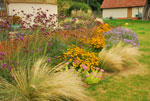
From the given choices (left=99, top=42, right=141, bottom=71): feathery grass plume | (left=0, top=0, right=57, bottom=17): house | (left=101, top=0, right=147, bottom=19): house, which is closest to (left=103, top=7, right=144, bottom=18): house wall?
(left=101, top=0, right=147, bottom=19): house

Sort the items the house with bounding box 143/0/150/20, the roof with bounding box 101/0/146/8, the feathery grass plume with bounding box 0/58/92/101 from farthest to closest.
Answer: the roof with bounding box 101/0/146/8 → the house with bounding box 143/0/150/20 → the feathery grass plume with bounding box 0/58/92/101

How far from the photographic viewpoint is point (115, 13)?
3612cm

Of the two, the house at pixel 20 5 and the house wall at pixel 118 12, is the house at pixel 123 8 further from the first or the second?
the house at pixel 20 5

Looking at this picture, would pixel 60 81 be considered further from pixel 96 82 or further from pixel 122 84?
pixel 122 84

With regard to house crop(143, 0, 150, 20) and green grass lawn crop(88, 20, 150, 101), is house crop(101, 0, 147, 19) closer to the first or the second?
house crop(143, 0, 150, 20)

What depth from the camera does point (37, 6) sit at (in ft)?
37.8

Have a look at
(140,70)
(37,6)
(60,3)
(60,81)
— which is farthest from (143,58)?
(60,3)

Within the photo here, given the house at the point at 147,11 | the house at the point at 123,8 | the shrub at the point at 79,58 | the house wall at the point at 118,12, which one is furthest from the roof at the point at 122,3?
the shrub at the point at 79,58

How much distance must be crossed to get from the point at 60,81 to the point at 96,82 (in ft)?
4.57

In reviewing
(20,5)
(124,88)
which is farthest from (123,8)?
(124,88)

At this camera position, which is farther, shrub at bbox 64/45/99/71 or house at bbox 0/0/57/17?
house at bbox 0/0/57/17

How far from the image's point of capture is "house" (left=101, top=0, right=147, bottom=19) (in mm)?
32688

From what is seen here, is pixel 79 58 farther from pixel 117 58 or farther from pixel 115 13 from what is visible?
pixel 115 13

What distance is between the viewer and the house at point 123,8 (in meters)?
32.7
